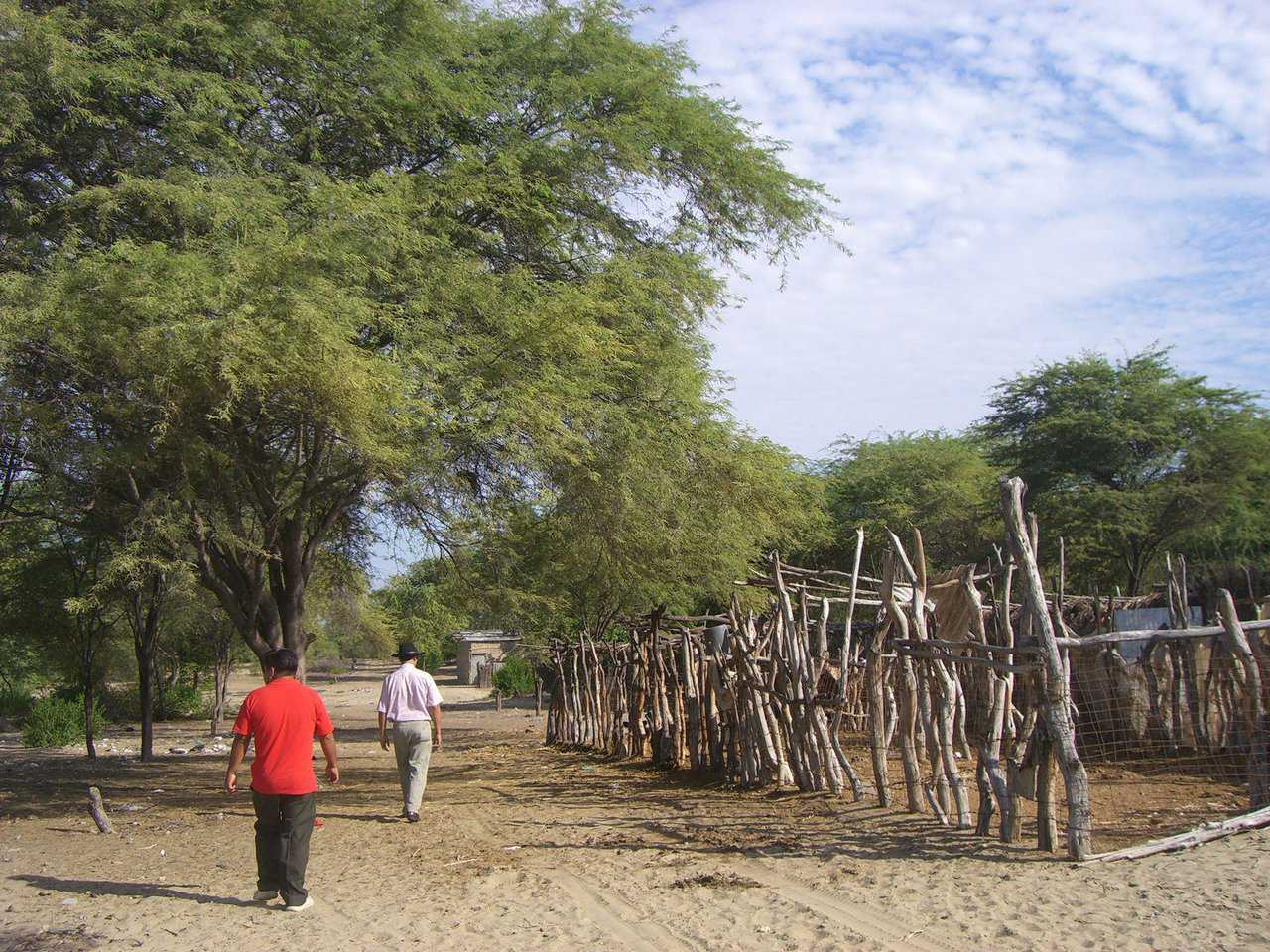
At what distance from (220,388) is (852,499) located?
2490 centimetres

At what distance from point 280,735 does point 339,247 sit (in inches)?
198

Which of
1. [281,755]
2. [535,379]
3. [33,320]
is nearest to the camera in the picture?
[281,755]

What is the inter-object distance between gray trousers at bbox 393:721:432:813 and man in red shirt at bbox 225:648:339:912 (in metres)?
2.72

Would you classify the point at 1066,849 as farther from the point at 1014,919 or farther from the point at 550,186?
the point at 550,186

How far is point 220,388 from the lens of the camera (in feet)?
31.0

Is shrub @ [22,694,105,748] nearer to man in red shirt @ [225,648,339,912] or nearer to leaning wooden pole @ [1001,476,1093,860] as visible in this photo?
man in red shirt @ [225,648,339,912]

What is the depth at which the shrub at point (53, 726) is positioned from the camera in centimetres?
2089

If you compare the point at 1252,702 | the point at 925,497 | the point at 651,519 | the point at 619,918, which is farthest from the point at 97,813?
the point at 925,497

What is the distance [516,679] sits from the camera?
34.9 metres

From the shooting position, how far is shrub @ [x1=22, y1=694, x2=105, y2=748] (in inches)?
822

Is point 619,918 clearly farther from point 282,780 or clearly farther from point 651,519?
point 651,519

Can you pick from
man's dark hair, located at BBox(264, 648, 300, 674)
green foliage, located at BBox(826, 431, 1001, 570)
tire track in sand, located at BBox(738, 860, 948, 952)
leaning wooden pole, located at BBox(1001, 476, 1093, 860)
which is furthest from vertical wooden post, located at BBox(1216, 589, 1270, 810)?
green foliage, located at BBox(826, 431, 1001, 570)

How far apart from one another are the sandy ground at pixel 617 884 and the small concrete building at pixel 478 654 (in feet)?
118

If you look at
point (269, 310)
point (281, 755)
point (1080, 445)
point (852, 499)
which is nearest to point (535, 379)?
point (269, 310)
